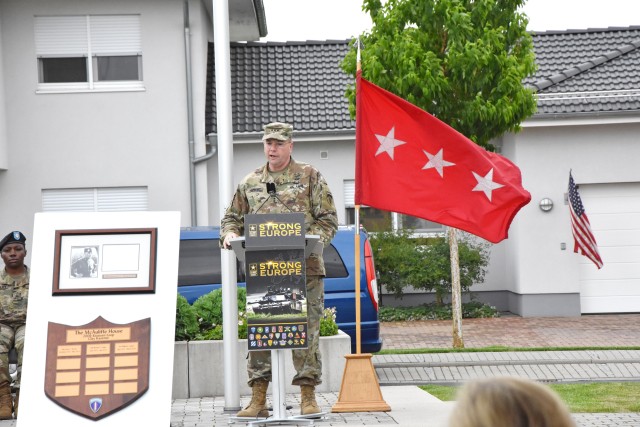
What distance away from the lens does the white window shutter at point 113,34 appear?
21.4 m

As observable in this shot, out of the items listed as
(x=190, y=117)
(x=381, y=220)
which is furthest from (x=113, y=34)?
(x=381, y=220)

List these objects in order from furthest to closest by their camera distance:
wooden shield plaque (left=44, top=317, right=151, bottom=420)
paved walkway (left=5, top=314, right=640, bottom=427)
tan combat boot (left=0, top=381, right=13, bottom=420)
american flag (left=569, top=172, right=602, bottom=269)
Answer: american flag (left=569, top=172, right=602, bottom=269) < tan combat boot (left=0, top=381, right=13, bottom=420) < paved walkway (left=5, top=314, right=640, bottom=427) < wooden shield plaque (left=44, top=317, right=151, bottom=420)

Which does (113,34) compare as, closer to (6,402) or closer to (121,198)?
(121,198)

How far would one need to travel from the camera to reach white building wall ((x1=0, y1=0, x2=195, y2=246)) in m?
21.2

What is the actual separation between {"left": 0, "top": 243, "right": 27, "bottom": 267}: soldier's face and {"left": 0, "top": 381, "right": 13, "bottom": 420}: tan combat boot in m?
1.11

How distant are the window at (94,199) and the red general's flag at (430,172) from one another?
467 inches

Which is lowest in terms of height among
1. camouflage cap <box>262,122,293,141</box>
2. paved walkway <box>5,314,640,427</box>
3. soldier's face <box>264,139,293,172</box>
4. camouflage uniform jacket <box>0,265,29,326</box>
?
paved walkway <box>5,314,640,427</box>

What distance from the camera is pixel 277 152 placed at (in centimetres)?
797

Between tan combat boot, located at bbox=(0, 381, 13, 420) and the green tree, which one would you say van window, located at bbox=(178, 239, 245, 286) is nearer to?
tan combat boot, located at bbox=(0, 381, 13, 420)

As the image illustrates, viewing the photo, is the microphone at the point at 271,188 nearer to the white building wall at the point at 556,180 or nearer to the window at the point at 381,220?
the white building wall at the point at 556,180

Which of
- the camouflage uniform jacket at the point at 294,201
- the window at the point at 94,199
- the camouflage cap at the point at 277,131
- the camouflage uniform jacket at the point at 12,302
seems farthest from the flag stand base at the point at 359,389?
the window at the point at 94,199

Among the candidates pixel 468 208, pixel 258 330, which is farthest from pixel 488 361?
pixel 258 330

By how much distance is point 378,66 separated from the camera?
1670 cm

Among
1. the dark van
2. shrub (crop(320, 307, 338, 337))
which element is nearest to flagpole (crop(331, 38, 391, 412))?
shrub (crop(320, 307, 338, 337))
